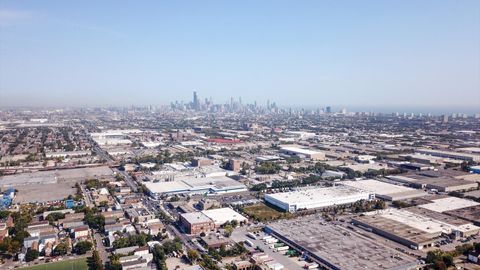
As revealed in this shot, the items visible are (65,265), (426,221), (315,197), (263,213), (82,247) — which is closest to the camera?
(65,265)

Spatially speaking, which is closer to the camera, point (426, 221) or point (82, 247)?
point (82, 247)

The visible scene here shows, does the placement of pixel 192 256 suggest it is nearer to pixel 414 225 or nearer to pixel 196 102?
pixel 414 225

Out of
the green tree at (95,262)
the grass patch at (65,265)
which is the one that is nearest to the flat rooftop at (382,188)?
the green tree at (95,262)

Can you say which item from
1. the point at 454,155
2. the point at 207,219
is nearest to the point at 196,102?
the point at 454,155

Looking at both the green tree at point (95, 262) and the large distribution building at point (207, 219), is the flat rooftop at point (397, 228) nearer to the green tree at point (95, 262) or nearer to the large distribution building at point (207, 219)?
the large distribution building at point (207, 219)

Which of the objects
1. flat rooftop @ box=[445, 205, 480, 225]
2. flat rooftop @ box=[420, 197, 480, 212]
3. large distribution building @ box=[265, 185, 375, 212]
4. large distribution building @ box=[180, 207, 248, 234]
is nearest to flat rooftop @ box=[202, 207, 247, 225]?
large distribution building @ box=[180, 207, 248, 234]

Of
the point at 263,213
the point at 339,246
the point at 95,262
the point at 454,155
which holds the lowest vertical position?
the point at 263,213
